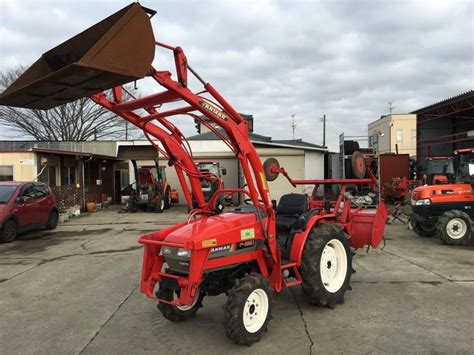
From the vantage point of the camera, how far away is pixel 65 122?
1366 inches

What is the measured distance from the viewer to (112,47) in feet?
10.6

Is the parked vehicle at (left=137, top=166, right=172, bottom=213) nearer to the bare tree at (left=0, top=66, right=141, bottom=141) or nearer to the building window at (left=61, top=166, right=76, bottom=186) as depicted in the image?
the building window at (left=61, top=166, right=76, bottom=186)

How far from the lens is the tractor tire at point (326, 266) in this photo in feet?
16.3

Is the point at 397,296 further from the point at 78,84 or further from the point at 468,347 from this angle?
the point at 78,84

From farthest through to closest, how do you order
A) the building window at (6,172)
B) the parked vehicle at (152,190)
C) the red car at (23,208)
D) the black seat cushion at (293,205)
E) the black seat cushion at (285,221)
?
the parked vehicle at (152,190), the building window at (6,172), the red car at (23,208), the black seat cushion at (293,205), the black seat cushion at (285,221)

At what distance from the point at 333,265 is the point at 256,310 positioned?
5.42 ft

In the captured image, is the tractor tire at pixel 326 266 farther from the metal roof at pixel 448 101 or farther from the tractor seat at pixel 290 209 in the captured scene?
the metal roof at pixel 448 101

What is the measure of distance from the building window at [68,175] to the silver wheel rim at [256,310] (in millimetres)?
17555

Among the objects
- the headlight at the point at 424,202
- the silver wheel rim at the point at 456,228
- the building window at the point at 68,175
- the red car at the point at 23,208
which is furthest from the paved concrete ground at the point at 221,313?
the building window at the point at 68,175

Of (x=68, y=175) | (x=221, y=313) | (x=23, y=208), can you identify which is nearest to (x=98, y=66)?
(x=221, y=313)

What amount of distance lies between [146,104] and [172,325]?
2506mm

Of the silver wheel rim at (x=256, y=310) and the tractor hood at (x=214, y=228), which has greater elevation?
the tractor hood at (x=214, y=228)

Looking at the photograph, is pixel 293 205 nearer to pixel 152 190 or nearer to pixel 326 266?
pixel 326 266

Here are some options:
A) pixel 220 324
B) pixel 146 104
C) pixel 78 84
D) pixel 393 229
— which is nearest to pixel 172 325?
pixel 220 324
